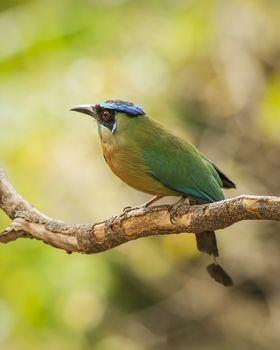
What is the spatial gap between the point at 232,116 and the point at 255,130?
0.24m

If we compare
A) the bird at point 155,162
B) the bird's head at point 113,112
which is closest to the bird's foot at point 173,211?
the bird at point 155,162

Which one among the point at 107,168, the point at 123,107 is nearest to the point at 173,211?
the point at 123,107

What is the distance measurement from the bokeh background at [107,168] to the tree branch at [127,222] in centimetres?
174

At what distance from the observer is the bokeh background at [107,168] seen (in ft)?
20.6

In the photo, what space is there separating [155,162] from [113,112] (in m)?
0.38

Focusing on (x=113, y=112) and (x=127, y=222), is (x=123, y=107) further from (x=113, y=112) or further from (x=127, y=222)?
(x=127, y=222)

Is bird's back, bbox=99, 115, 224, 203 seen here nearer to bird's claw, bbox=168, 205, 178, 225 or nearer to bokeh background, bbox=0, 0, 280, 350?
bird's claw, bbox=168, 205, 178, 225

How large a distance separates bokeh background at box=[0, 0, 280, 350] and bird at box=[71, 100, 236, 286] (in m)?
1.52

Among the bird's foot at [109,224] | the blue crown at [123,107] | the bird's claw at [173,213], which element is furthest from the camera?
the blue crown at [123,107]

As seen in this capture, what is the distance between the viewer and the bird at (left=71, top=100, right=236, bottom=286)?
14.5ft

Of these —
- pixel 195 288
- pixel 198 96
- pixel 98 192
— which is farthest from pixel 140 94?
pixel 195 288

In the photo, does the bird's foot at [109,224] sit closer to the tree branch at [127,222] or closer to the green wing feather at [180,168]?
the tree branch at [127,222]

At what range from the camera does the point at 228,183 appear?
4.70 meters

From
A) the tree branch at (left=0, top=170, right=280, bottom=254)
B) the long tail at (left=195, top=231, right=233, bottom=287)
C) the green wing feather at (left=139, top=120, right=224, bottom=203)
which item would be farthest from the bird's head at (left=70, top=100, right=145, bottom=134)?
the long tail at (left=195, top=231, right=233, bottom=287)
